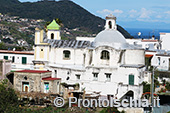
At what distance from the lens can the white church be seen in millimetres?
51844

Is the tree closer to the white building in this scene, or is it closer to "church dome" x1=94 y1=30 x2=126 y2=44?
the white building

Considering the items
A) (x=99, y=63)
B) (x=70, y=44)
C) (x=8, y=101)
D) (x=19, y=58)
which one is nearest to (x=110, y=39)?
(x=99, y=63)

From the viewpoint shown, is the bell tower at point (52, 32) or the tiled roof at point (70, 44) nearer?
the tiled roof at point (70, 44)

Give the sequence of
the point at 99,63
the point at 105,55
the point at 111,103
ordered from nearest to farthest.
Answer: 1. the point at 111,103
2. the point at 105,55
3. the point at 99,63

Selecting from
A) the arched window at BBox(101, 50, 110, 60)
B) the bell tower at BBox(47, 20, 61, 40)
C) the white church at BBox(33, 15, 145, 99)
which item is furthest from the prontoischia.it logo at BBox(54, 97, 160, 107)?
the bell tower at BBox(47, 20, 61, 40)

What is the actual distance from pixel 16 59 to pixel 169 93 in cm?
2603

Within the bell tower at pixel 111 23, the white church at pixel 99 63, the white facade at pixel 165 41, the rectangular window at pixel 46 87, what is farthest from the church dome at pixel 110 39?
the white facade at pixel 165 41

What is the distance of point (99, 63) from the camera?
54.0 meters

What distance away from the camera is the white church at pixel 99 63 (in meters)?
51.8

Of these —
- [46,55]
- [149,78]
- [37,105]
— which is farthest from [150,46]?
[37,105]

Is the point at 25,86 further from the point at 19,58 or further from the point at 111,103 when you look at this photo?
the point at 111,103

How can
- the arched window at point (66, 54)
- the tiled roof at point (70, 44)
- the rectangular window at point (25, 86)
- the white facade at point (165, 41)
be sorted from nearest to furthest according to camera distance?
the rectangular window at point (25, 86) < the tiled roof at point (70, 44) < the arched window at point (66, 54) < the white facade at point (165, 41)

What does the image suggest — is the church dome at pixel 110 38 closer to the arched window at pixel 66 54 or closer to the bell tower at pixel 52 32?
the arched window at pixel 66 54

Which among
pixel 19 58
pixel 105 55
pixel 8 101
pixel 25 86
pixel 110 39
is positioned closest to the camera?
pixel 8 101
